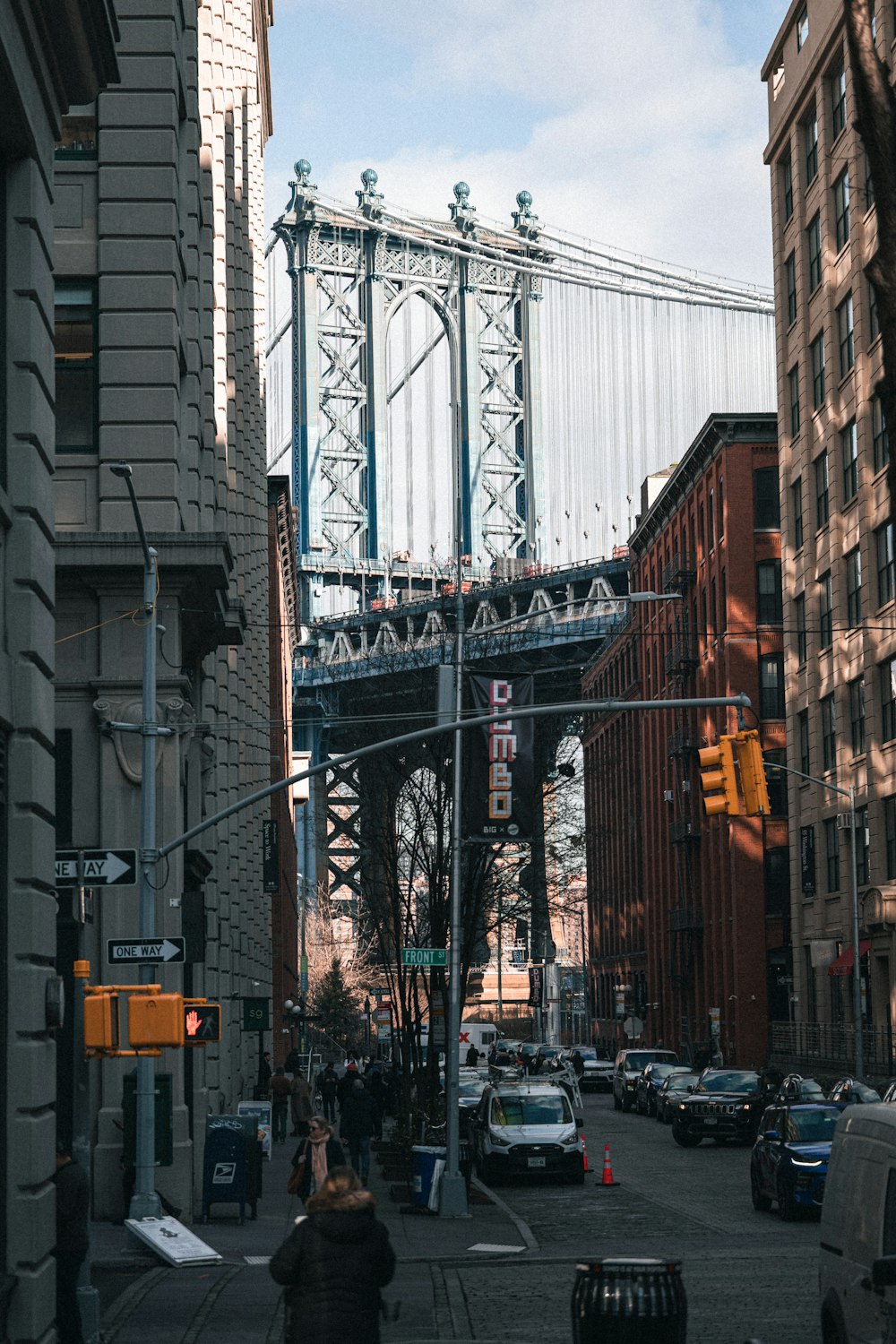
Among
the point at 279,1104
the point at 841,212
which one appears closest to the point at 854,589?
the point at 841,212

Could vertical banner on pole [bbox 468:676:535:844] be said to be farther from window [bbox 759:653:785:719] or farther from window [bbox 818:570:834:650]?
window [bbox 759:653:785:719]

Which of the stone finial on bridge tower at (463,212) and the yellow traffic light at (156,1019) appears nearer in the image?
the yellow traffic light at (156,1019)

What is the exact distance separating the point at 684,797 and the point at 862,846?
102ft

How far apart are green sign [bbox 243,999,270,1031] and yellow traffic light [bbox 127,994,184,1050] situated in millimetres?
23693

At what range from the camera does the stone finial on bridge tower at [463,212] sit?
154 meters

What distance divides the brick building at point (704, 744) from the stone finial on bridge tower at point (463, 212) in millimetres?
58815

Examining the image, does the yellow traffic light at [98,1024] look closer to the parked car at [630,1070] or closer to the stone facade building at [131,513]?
the stone facade building at [131,513]

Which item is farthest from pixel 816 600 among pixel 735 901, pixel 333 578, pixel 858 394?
pixel 333 578

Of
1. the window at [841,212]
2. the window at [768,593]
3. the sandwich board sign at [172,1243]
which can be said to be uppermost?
the window at [841,212]

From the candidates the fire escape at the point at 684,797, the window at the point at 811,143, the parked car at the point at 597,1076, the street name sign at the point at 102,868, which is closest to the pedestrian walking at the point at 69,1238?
the street name sign at the point at 102,868

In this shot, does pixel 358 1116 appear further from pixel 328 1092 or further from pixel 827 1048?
pixel 827 1048

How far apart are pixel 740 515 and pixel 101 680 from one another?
173 feet

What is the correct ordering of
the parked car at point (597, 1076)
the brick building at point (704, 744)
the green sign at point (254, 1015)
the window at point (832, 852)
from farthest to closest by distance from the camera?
the brick building at point (704, 744)
the parked car at point (597, 1076)
the window at point (832, 852)
the green sign at point (254, 1015)

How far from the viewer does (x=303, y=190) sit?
487ft
